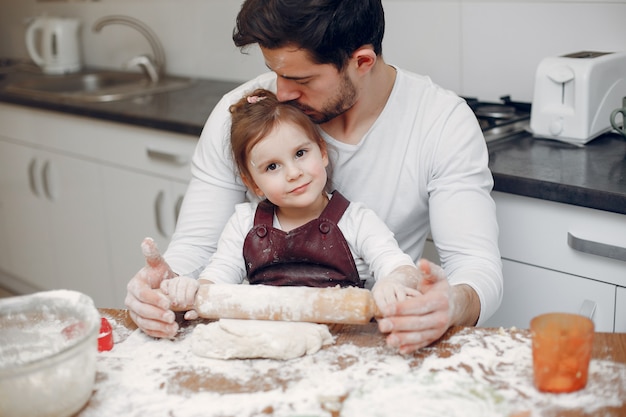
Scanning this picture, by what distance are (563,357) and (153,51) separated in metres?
2.53

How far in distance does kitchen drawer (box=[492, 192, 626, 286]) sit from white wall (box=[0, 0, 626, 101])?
1.85ft

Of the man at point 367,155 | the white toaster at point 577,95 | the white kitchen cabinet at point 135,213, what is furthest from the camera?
the white kitchen cabinet at point 135,213

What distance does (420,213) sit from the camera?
64.3 inches

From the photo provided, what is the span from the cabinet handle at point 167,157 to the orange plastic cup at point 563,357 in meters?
1.53

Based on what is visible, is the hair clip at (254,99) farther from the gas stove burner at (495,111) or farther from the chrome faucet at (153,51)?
the chrome faucet at (153,51)

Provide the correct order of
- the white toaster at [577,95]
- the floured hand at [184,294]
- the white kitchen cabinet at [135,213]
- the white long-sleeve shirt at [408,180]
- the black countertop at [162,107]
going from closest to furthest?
the floured hand at [184,294], the white long-sleeve shirt at [408,180], the white toaster at [577,95], the black countertop at [162,107], the white kitchen cabinet at [135,213]

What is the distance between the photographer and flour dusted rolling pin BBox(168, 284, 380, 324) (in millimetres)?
1159

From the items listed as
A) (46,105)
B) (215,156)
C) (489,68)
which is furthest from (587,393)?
(46,105)

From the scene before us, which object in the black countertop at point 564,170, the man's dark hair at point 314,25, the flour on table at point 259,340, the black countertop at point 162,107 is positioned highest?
the man's dark hair at point 314,25

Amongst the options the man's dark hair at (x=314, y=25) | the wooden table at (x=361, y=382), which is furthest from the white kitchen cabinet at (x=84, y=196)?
the wooden table at (x=361, y=382)

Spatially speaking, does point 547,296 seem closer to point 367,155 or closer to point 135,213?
point 367,155

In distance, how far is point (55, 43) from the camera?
11.1ft

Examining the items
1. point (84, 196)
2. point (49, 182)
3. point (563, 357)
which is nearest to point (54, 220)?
point (49, 182)

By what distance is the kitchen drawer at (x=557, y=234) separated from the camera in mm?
1570
